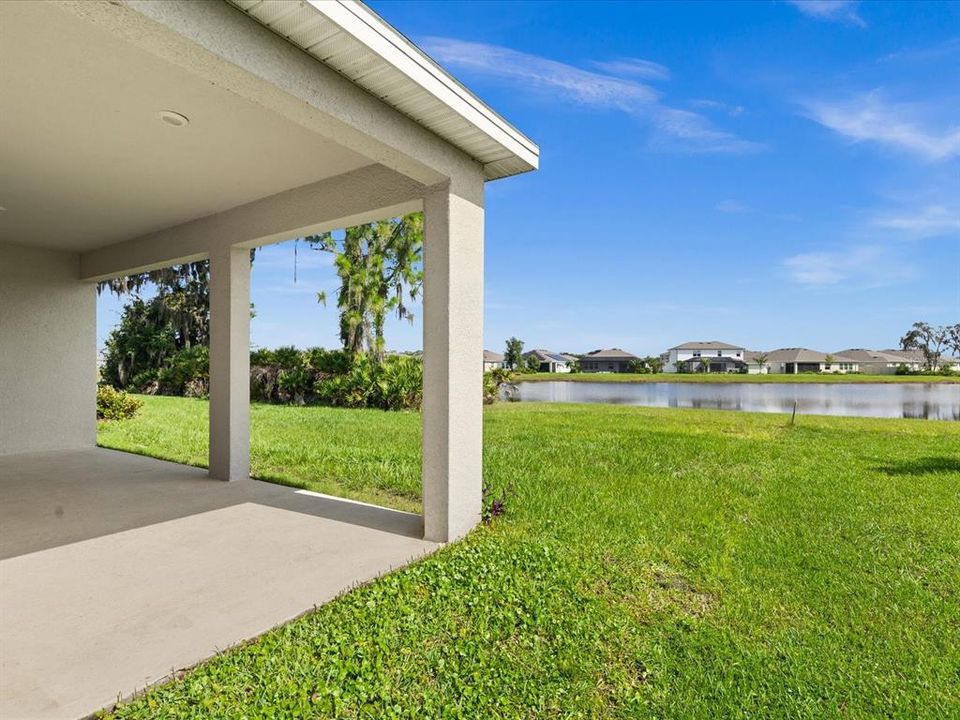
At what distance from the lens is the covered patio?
2.41 m

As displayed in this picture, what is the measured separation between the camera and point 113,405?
1151cm

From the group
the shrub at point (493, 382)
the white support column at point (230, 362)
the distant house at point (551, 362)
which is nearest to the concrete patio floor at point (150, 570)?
the white support column at point (230, 362)

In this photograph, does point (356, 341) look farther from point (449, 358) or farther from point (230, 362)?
point (449, 358)

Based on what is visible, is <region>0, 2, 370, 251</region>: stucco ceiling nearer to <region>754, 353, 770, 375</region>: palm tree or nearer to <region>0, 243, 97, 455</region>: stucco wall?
<region>0, 243, 97, 455</region>: stucco wall

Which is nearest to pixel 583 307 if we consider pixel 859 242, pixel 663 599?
pixel 859 242

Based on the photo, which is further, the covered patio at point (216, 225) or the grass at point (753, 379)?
the grass at point (753, 379)

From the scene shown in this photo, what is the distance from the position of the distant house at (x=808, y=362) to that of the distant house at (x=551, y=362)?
102 feet

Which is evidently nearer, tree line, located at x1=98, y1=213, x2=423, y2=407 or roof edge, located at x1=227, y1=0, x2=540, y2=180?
roof edge, located at x1=227, y1=0, x2=540, y2=180

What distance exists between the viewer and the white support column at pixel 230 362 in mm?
5766

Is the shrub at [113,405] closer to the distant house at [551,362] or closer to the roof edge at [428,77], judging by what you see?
the roof edge at [428,77]

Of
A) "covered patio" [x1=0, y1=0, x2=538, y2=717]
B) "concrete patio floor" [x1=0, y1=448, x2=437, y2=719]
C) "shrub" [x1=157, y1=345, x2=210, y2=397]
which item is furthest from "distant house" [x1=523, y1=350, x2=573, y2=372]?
"concrete patio floor" [x1=0, y1=448, x2=437, y2=719]

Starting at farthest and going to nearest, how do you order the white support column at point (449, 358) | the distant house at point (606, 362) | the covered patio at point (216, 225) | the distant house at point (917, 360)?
the distant house at point (606, 362) < the distant house at point (917, 360) < the white support column at point (449, 358) < the covered patio at point (216, 225)

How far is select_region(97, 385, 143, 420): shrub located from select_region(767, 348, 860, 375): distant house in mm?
79336

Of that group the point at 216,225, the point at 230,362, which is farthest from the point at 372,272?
the point at 230,362
